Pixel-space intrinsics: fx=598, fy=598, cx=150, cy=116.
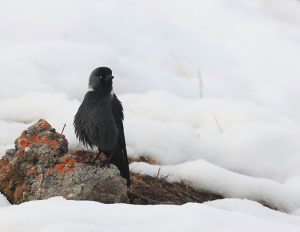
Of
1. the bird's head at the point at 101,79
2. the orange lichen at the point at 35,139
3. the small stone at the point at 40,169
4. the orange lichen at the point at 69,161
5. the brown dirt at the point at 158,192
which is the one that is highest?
the bird's head at the point at 101,79

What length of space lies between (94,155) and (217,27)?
6232mm

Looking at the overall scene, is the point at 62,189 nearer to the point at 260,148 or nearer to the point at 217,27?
the point at 260,148

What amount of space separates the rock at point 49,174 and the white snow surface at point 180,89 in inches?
29.8

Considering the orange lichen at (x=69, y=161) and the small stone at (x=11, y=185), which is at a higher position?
the orange lichen at (x=69, y=161)

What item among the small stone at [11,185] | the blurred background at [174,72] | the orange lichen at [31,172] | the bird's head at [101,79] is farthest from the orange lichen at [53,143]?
the blurred background at [174,72]

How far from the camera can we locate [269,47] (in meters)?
11.0

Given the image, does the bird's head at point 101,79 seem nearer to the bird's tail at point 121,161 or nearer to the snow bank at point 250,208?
the bird's tail at point 121,161

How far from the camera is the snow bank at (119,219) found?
311 cm

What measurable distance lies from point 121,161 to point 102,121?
1.33 feet

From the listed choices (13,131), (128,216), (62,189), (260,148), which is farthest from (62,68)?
(128,216)

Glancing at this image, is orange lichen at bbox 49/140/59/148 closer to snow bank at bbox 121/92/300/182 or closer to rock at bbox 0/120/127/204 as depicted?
rock at bbox 0/120/127/204

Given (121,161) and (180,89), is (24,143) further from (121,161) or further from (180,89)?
(180,89)

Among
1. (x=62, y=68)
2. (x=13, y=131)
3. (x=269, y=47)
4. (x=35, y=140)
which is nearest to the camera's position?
(x=35, y=140)

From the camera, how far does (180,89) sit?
928cm
